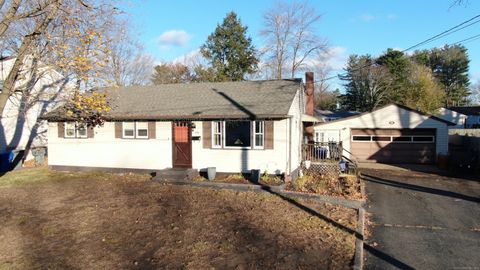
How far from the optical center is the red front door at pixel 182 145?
16.4m

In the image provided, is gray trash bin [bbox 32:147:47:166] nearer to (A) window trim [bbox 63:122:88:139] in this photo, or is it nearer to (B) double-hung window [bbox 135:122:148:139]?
(A) window trim [bbox 63:122:88:139]

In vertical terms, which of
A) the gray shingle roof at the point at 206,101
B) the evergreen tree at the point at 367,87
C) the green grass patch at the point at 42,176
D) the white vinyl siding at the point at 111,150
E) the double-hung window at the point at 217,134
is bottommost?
the green grass patch at the point at 42,176

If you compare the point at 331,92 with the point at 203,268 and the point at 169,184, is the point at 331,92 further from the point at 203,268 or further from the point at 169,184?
the point at 203,268

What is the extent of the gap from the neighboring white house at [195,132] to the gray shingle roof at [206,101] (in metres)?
0.04

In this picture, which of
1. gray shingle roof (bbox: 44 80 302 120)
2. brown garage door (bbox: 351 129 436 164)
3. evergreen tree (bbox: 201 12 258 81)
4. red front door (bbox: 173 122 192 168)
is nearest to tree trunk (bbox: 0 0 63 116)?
gray shingle roof (bbox: 44 80 302 120)

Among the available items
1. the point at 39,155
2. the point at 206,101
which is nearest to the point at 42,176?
the point at 39,155

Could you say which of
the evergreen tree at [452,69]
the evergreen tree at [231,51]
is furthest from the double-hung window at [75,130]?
the evergreen tree at [452,69]

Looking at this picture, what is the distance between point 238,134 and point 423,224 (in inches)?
320

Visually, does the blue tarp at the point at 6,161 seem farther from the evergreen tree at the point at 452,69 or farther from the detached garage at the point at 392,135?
the evergreen tree at the point at 452,69

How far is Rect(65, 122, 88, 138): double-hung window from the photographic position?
1838 centimetres

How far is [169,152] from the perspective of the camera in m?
16.7

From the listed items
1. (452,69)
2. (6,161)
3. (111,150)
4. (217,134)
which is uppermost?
(452,69)

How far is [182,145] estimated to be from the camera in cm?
1648

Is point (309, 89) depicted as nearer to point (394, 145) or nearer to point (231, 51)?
point (394, 145)
